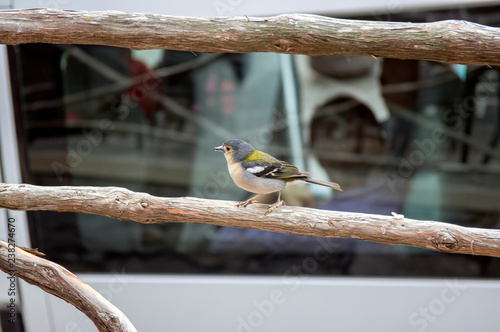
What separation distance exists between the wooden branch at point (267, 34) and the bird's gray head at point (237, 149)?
62 centimetres

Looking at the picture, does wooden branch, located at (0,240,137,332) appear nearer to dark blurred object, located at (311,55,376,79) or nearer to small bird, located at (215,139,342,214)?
small bird, located at (215,139,342,214)

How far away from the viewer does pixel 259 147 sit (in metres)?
3.65

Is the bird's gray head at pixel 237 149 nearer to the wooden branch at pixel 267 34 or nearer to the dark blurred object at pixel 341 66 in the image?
the wooden branch at pixel 267 34

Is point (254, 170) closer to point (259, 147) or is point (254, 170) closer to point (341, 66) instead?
point (259, 147)

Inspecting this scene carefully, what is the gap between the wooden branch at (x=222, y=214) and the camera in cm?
188

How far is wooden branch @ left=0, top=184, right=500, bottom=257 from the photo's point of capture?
188 centimetres

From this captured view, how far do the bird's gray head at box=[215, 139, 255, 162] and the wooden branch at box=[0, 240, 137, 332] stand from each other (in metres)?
0.91

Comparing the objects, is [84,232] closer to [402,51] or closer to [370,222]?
[370,222]

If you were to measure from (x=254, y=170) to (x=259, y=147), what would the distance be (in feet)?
4.30

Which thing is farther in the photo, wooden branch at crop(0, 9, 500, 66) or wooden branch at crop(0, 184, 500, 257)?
wooden branch at crop(0, 184, 500, 257)

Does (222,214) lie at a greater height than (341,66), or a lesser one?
lesser

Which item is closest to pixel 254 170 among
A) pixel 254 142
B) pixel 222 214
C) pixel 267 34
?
pixel 222 214

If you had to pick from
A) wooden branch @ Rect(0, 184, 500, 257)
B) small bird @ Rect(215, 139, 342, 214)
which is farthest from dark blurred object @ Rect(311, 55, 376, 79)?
wooden branch @ Rect(0, 184, 500, 257)

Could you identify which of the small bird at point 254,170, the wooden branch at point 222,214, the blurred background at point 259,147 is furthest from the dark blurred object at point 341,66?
the wooden branch at point 222,214
